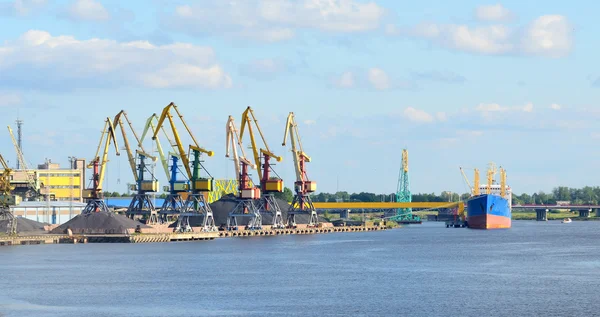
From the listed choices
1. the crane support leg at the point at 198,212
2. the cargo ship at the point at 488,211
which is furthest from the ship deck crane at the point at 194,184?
the cargo ship at the point at 488,211

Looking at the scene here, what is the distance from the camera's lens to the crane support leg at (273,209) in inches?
6393

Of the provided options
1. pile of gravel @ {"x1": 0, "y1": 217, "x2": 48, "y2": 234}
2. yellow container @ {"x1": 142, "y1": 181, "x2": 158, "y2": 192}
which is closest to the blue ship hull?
yellow container @ {"x1": 142, "y1": 181, "x2": 158, "y2": 192}

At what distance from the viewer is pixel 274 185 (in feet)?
520

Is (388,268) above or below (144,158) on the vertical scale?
below

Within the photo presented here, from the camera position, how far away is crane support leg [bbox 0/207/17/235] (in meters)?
127

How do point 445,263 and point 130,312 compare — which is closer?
point 130,312

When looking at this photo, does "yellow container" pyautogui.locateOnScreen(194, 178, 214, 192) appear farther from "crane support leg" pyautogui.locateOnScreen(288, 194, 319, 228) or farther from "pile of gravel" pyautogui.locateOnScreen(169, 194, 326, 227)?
"crane support leg" pyautogui.locateOnScreen(288, 194, 319, 228)

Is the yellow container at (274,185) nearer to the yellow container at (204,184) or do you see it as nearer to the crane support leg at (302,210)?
the crane support leg at (302,210)

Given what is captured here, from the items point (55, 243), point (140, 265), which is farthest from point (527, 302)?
point (55, 243)

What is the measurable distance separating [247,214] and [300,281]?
7787cm

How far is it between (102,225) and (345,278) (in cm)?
6463

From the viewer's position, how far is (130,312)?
60938mm

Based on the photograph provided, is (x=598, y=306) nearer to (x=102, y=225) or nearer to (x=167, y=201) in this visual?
(x=102, y=225)

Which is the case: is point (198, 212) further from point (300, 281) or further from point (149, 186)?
point (300, 281)
